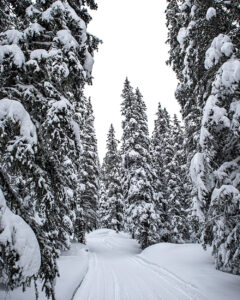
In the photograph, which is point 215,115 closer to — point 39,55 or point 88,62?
point 88,62

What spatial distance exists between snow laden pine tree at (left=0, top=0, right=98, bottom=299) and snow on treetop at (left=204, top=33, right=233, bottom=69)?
157 inches

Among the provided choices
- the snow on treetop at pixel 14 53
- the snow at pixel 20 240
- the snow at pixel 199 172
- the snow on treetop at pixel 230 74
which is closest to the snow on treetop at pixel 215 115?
the snow on treetop at pixel 230 74

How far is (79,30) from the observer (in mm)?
5754

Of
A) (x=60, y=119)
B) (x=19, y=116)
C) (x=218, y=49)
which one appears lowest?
(x=19, y=116)

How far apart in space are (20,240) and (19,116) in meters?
2.17

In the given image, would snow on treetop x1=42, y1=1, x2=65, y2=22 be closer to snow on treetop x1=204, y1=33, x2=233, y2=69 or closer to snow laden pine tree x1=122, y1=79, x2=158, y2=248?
snow on treetop x1=204, y1=33, x2=233, y2=69

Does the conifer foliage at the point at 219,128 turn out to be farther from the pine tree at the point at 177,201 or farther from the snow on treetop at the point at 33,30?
the pine tree at the point at 177,201

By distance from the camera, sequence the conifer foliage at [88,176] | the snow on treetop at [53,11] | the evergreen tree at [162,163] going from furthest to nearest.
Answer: the evergreen tree at [162,163] < the conifer foliage at [88,176] < the snow on treetop at [53,11]

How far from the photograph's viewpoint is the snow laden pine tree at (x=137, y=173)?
19.8m

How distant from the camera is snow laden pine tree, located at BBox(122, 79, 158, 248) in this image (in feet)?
64.8

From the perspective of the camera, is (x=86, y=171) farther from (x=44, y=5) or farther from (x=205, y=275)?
(x=44, y=5)

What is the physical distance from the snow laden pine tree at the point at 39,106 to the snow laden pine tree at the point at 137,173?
1496 cm

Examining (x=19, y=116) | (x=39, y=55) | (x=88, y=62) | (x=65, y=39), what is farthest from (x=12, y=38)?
(x=88, y=62)

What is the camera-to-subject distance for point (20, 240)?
310 cm
